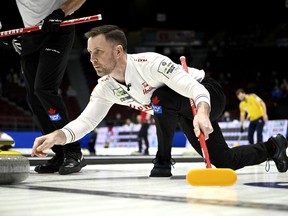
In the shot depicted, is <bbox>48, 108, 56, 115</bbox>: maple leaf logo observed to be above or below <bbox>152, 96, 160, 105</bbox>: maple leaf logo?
below

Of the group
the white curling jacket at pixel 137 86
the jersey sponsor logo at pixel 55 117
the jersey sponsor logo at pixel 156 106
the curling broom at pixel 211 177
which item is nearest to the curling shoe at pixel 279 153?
the white curling jacket at pixel 137 86

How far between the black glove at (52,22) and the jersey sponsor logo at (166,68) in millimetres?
944

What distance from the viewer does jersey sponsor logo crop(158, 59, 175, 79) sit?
260cm

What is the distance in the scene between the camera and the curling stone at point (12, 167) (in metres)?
2.30

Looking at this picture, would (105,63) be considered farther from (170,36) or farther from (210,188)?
(170,36)

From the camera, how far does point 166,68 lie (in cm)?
262

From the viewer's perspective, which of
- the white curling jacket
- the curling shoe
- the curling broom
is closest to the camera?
the curling broom

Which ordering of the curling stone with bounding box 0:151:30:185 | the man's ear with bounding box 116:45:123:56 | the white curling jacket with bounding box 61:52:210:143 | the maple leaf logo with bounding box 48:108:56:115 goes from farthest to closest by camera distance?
the maple leaf logo with bounding box 48:108:56:115
the man's ear with bounding box 116:45:123:56
the white curling jacket with bounding box 61:52:210:143
the curling stone with bounding box 0:151:30:185

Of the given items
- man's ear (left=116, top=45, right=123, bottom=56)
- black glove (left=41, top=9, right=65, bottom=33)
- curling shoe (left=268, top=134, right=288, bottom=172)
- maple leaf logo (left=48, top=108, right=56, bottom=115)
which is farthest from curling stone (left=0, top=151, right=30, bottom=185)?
curling shoe (left=268, top=134, right=288, bottom=172)

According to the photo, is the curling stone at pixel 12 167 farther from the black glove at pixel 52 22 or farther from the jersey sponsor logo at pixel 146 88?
the black glove at pixel 52 22

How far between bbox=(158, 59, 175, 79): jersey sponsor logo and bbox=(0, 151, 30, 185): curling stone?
80 centimetres

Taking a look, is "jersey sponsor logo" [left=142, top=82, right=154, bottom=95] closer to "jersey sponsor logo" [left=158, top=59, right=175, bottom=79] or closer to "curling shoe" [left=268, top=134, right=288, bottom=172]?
"jersey sponsor logo" [left=158, top=59, right=175, bottom=79]

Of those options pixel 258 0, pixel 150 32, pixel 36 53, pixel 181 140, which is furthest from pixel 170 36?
pixel 36 53

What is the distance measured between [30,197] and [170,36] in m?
22.4
